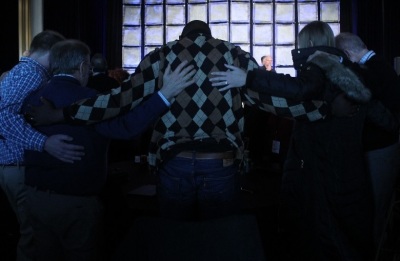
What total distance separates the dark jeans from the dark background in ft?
18.7

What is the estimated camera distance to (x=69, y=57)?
6.23ft

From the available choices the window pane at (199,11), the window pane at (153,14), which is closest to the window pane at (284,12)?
the window pane at (199,11)

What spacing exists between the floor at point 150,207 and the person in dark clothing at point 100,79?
126 cm

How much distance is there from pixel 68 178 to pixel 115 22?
7.20 metres

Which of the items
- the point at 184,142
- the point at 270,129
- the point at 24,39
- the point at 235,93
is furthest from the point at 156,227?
the point at 24,39

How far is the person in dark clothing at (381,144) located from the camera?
2.54m

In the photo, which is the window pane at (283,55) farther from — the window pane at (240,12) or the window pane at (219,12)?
the window pane at (219,12)

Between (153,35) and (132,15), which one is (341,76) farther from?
(132,15)

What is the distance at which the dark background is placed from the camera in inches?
300

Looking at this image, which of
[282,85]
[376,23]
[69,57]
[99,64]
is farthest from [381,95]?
[376,23]

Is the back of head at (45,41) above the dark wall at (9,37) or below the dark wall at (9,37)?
below

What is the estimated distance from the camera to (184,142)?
1.78m

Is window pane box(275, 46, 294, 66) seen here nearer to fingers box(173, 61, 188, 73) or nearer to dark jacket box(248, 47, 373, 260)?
dark jacket box(248, 47, 373, 260)

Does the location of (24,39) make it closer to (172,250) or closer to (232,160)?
(232,160)
